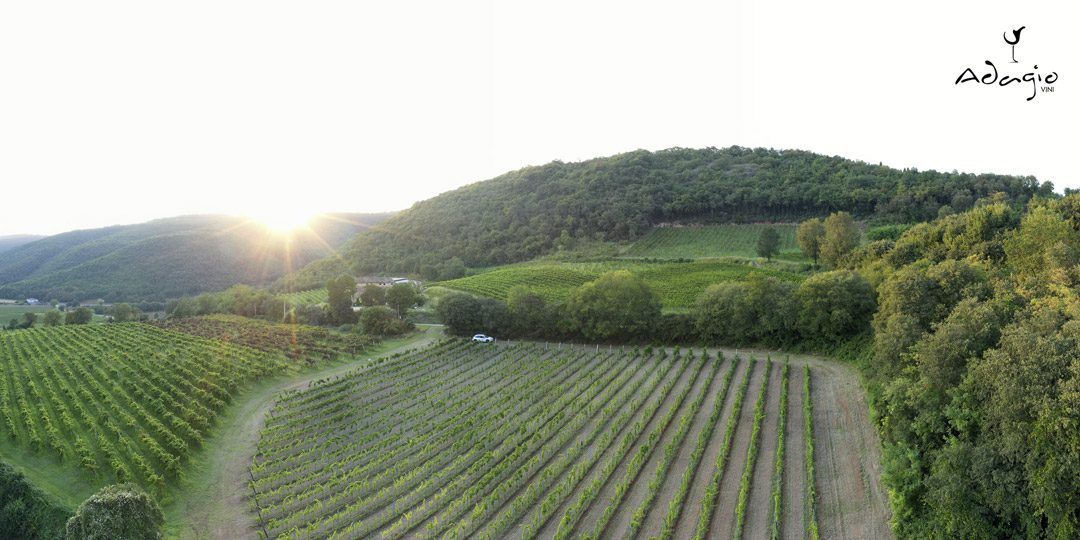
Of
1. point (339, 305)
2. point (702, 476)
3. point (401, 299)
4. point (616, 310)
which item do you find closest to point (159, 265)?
point (339, 305)

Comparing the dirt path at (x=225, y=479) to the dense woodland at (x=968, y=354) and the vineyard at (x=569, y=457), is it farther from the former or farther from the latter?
the dense woodland at (x=968, y=354)

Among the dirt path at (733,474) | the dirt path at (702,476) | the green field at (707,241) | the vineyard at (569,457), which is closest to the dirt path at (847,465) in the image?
the vineyard at (569,457)

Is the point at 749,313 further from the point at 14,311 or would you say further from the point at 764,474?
the point at 14,311

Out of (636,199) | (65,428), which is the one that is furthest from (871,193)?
(65,428)

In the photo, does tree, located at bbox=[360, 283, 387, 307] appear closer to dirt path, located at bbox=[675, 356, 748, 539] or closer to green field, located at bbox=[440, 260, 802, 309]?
green field, located at bbox=[440, 260, 802, 309]

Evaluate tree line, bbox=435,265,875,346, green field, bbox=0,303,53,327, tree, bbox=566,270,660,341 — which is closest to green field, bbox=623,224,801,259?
tree, bbox=566,270,660,341

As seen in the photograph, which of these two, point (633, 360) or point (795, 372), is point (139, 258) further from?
point (795, 372)

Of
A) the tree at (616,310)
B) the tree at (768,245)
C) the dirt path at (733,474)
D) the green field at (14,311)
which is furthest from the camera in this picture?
the green field at (14,311)
